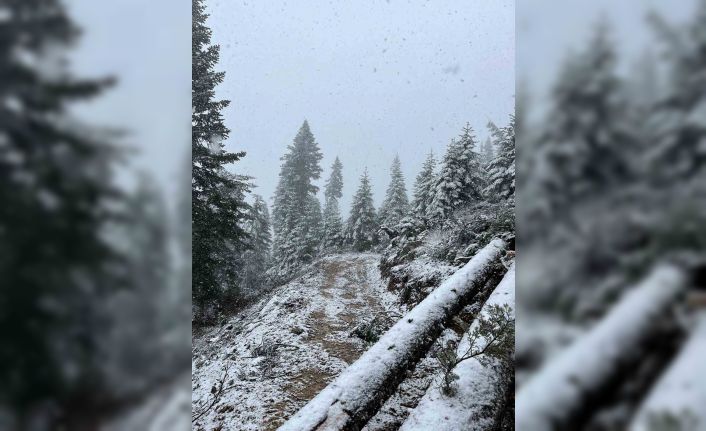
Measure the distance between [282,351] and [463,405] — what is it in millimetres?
3352

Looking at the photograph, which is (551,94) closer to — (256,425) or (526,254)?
(526,254)

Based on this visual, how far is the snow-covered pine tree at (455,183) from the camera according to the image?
29.9 ft

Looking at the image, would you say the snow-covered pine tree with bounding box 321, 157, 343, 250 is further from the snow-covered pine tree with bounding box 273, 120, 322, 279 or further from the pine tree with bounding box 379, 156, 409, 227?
the pine tree with bounding box 379, 156, 409, 227

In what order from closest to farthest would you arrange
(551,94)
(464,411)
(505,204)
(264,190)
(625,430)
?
(625,430) → (551,94) → (464,411) → (264,190) → (505,204)

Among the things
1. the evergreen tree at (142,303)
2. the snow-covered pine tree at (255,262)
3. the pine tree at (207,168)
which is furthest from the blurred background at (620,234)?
the snow-covered pine tree at (255,262)

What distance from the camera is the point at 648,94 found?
453mm

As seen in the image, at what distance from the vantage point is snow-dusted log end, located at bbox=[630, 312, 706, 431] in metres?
0.38

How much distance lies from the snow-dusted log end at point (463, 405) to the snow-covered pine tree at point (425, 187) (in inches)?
235

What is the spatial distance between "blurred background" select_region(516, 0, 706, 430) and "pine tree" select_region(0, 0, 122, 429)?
0.76 metres

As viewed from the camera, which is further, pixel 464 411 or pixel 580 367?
pixel 464 411

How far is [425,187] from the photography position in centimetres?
1002

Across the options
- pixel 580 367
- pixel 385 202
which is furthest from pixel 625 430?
pixel 385 202

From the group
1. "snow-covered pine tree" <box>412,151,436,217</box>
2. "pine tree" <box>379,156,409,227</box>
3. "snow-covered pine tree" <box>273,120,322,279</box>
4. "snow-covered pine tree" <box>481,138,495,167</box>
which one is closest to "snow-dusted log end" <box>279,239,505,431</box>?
"snow-covered pine tree" <box>412,151,436,217</box>

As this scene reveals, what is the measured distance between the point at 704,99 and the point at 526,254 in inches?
12.3
